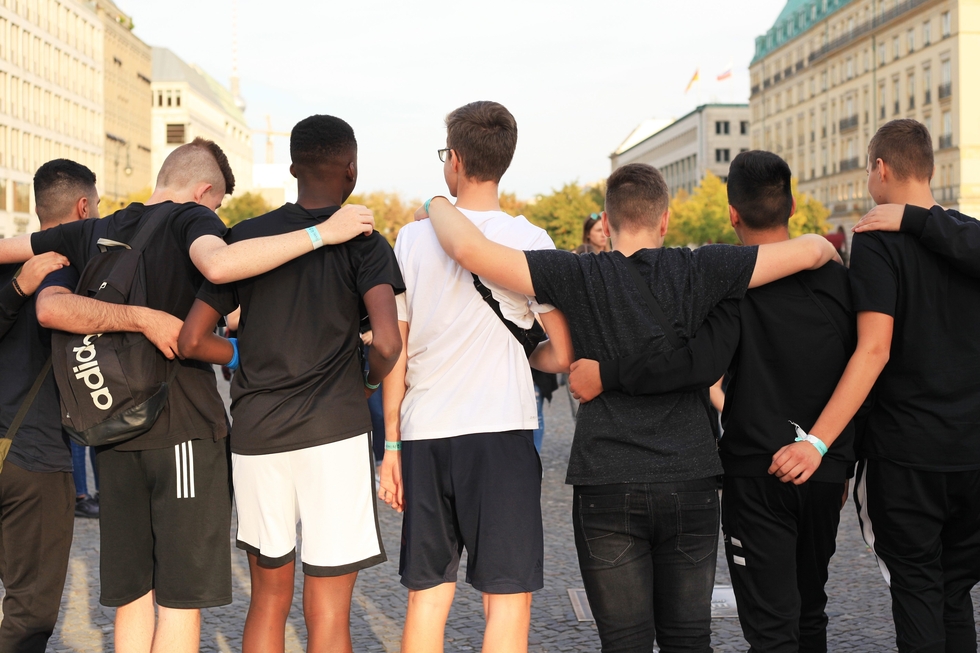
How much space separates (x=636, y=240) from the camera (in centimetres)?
368

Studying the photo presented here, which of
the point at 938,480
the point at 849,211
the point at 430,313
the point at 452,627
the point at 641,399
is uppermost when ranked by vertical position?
the point at 849,211

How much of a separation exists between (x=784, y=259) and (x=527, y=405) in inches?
41.2

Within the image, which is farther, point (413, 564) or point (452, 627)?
point (452, 627)

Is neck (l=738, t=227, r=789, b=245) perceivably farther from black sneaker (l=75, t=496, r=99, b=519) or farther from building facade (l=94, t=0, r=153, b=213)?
building facade (l=94, t=0, r=153, b=213)

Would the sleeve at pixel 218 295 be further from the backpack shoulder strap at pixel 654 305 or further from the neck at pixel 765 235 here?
the neck at pixel 765 235

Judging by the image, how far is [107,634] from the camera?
5.20 metres

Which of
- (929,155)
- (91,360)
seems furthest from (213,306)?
(929,155)

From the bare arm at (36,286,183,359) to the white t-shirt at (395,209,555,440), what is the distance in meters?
0.85

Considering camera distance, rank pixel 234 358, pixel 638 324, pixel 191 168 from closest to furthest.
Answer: pixel 638 324 → pixel 234 358 → pixel 191 168

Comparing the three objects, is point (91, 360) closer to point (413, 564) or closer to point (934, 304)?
point (413, 564)

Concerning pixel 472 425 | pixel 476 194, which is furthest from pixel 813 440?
pixel 476 194

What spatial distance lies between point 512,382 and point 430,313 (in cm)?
39

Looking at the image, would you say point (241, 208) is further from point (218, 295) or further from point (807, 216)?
point (218, 295)

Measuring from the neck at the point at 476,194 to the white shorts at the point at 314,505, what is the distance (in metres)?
0.94
